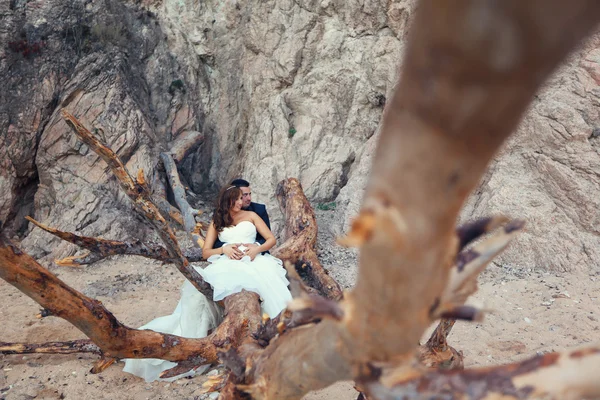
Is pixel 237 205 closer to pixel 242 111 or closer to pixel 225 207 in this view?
pixel 225 207

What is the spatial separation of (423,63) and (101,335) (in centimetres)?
253

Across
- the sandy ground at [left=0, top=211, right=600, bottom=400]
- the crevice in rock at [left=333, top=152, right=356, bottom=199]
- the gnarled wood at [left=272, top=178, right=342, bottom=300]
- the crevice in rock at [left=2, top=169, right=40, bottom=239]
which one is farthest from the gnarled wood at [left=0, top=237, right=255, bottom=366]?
the crevice in rock at [left=333, top=152, right=356, bottom=199]

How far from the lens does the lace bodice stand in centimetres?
473

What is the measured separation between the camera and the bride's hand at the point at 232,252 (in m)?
4.52

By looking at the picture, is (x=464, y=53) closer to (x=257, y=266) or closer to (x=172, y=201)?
(x=257, y=266)

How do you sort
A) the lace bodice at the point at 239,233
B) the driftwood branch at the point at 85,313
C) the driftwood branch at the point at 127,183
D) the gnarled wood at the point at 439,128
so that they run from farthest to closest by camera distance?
1. the lace bodice at the point at 239,233
2. the driftwood branch at the point at 127,183
3. the driftwood branch at the point at 85,313
4. the gnarled wood at the point at 439,128

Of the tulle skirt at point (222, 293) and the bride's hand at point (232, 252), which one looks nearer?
the tulle skirt at point (222, 293)

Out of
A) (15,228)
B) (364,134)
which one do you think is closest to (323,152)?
(364,134)

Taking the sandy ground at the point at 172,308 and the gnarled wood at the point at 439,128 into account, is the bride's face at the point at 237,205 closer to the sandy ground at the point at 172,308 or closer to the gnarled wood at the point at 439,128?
the sandy ground at the point at 172,308

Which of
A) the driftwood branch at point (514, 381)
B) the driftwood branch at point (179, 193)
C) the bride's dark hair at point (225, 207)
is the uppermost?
the driftwood branch at point (514, 381)

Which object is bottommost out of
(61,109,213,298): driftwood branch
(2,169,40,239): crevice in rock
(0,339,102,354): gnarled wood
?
(2,169,40,239): crevice in rock

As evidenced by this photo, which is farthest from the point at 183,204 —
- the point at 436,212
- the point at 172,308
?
the point at 436,212

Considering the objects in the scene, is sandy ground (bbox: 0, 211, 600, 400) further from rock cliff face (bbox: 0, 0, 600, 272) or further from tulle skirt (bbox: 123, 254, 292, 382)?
rock cliff face (bbox: 0, 0, 600, 272)

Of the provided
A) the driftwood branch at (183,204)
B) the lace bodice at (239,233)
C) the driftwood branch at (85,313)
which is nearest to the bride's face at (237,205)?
the lace bodice at (239,233)
